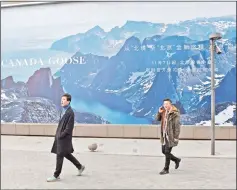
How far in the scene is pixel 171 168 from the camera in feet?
25.6

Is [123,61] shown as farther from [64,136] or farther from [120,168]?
[64,136]

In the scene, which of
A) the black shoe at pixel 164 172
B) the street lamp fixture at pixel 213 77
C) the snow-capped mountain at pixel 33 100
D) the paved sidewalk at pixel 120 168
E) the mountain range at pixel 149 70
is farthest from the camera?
the snow-capped mountain at pixel 33 100

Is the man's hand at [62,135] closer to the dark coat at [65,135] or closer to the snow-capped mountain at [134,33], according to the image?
the dark coat at [65,135]

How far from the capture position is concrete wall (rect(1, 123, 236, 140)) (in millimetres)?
12641

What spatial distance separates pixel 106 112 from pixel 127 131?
100cm

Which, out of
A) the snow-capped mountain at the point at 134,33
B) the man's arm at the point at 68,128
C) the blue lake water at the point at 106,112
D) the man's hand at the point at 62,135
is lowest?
the blue lake water at the point at 106,112

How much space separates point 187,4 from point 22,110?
694 cm

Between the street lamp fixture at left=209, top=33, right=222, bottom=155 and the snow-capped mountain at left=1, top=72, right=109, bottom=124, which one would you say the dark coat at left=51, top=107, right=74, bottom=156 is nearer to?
the street lamp fixture at left=209, top=33, right=222, bottom=155

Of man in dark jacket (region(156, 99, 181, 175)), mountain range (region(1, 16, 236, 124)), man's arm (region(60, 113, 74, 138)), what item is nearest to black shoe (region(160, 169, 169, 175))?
man in dark jacket (region(156, 99, 181, 175))

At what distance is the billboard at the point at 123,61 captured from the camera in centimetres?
1303

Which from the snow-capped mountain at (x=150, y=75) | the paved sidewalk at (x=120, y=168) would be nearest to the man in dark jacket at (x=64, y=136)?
the paved sidewalk at (x=120, y=168)

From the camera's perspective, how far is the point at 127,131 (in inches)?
510

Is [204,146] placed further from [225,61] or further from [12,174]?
[12,174]

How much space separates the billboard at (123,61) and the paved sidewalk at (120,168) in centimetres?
178
